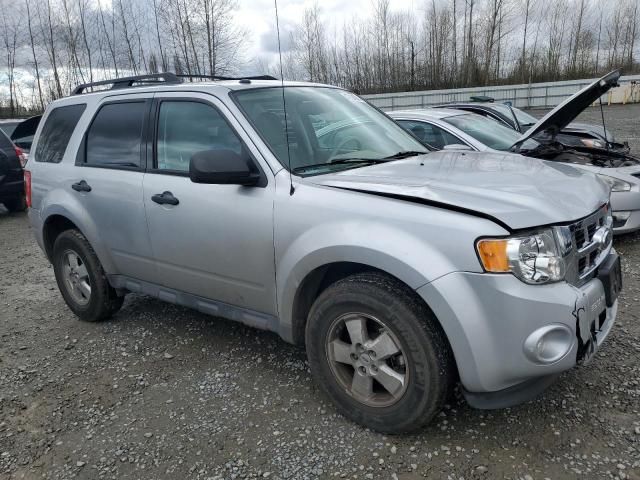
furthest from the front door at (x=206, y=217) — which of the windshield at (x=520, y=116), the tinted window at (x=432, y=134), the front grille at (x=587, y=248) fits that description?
the windshield at (x=520, y=116)

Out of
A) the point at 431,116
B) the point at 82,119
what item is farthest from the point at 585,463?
the point at 431,116

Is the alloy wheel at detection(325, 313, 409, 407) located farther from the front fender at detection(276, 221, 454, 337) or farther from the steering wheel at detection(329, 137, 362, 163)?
the steering wheel at detection(329, 137, 362, 163)

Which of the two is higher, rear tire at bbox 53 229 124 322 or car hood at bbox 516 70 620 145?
car hood at bbox 516 70 620 145

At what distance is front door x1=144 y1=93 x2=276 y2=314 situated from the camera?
9.57 feet

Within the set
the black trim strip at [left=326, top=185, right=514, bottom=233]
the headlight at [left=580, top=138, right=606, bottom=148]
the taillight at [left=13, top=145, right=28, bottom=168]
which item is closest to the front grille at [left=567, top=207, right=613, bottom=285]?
the black trim strip at [left=326, top=185, right=514, bottom=233]

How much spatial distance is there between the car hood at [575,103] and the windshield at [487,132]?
27.2 inches

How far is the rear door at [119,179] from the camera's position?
3598 millimetres

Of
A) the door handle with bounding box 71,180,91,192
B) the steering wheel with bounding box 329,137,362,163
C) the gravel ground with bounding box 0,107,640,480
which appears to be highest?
the steering wheel with bounding box 329,137,362,163

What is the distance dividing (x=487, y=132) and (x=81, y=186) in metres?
4.88

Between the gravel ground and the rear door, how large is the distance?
0.73 metres

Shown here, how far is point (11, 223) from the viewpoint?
8.84 metres

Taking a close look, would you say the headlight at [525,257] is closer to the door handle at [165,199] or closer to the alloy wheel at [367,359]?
the alloy wheel at [367,359]

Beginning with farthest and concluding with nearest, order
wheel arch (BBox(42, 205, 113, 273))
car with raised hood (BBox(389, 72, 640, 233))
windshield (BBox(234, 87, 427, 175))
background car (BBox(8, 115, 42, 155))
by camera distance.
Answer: background car (BBox(8, 115, 42, 155)) → car with raised hood (BBox(389, 72, 640, 233)) → wheel arch (BBox(42, 205, 113, 273)) → windshield (BBox(234, 87, 427, 175))

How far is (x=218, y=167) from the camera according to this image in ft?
8.95
